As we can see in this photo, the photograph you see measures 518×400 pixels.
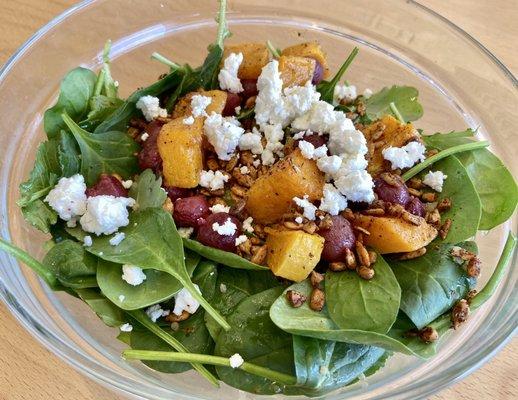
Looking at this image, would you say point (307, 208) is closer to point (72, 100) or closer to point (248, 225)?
point (248, 225)

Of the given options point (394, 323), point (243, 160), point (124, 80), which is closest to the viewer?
point (394, 323)

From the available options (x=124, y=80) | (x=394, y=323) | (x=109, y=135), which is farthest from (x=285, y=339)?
(x=124, y=80)

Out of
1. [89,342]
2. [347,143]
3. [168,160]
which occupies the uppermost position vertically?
[347,143]

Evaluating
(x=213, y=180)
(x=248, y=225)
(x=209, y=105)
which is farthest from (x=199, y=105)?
(x=248, y=225)

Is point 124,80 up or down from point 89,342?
up

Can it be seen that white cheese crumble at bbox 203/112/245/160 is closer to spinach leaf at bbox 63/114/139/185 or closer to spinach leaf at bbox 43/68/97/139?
spinach leaf at bbox 63/114/139/185

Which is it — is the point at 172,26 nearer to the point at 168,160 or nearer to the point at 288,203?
the point at 168,160

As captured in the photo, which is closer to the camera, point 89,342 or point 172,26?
point 89,342
